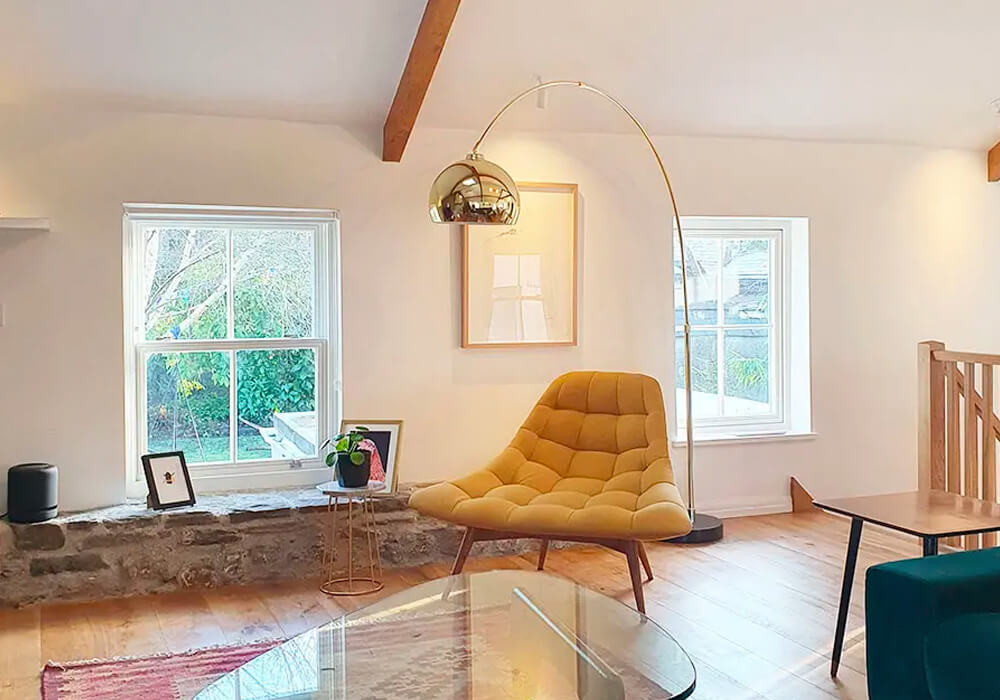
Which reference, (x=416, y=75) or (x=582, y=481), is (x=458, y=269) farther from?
(x=582, y=481)

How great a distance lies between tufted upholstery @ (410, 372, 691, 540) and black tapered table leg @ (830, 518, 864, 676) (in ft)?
2.09

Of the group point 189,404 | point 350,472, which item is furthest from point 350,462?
point 189,404

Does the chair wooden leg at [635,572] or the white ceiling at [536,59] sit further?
the white ceiling at [536,59]

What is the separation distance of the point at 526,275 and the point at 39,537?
2.49 metres

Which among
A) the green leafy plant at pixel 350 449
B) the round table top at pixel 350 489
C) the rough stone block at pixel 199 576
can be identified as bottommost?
the rough stone block at pixel 199 576

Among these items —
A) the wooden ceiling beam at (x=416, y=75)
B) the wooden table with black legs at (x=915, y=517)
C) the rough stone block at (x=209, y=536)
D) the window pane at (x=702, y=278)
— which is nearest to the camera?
the wooden table with black legs at (x=915, y=517)

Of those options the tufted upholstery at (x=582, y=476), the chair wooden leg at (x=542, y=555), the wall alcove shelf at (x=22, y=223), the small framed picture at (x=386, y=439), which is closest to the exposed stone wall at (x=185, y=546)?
the small framed picture at (x=386, y=439)

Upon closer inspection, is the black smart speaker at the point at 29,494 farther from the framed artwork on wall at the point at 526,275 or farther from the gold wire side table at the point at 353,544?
the framed artwork on wall at the point at 526,275

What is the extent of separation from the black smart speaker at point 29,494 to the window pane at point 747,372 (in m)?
3.52

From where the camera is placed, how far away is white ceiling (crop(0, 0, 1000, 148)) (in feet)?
13.5

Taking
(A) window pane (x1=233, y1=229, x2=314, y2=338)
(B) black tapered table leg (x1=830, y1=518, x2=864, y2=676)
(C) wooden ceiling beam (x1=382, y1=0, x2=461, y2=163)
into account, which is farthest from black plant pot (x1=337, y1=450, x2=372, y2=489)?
(B) black tapered table leg (x1=830, y1=518, x2=864, y2=676)

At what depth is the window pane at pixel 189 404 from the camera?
481 cm

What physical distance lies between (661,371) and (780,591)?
1506mm

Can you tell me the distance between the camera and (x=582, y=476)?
4.50 m
